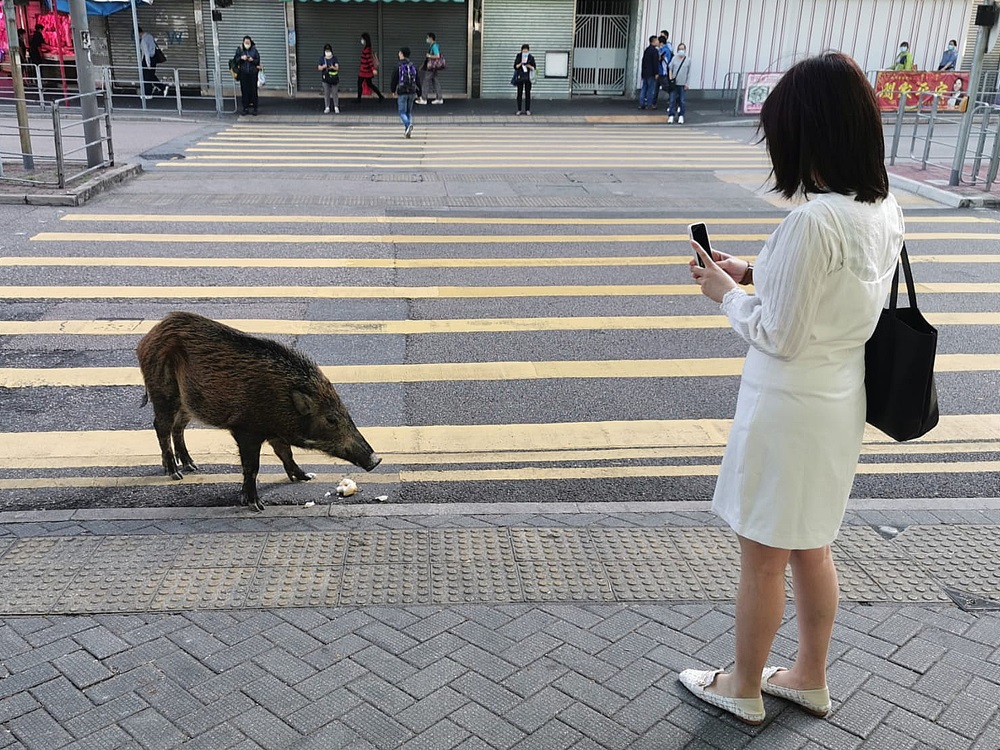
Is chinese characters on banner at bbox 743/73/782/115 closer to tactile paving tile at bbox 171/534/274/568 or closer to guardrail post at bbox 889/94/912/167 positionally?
guardrail post at bbox 889/94/912/167

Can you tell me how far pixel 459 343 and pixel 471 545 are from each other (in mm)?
3256

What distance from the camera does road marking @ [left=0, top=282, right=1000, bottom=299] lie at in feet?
27.3

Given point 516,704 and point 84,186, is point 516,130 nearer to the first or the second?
point 84,186

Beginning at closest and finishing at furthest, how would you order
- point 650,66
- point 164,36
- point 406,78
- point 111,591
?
point 111,591, point 406,78, point 650,66, point 164,36

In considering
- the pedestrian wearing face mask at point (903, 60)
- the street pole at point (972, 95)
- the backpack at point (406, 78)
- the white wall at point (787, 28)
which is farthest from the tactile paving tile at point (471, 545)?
the pedestrian wearing face mask at point (903, 60)

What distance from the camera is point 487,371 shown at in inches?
269

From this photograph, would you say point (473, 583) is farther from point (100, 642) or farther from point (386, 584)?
point (100, 642)

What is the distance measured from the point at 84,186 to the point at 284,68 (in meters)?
15.4

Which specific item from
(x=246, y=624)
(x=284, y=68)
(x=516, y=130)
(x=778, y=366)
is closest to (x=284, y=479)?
(x=246, y=624)

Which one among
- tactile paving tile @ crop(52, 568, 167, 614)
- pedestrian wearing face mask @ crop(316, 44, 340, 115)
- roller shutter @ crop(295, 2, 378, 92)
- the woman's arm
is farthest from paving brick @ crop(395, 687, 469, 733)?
roller shutter @ crop(295, 2, 378, 92)

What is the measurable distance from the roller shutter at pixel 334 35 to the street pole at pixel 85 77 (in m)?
13.2

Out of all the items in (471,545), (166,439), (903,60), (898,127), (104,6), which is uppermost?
(104,6)

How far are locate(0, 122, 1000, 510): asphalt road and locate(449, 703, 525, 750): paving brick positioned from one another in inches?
74.1

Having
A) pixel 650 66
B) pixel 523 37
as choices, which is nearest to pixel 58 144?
pixel 650 66
